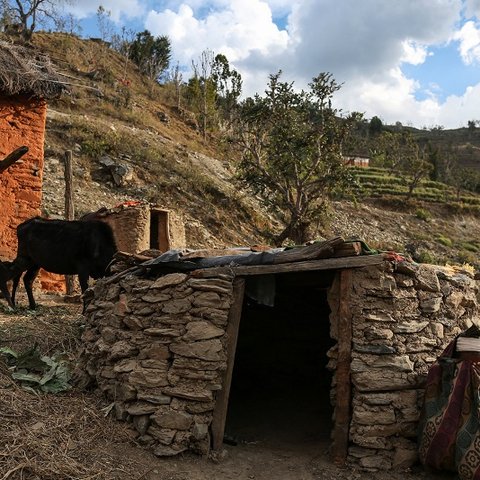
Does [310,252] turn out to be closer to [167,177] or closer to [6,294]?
[6,294]

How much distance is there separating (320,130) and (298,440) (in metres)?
11.8

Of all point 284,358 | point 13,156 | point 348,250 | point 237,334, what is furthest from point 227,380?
point 13,156

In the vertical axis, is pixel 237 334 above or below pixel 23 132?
below

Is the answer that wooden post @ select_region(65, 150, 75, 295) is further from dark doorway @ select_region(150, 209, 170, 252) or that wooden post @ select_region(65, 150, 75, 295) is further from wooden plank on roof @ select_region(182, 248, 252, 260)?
wooden plank on roof @ select_region(182, 248, 252, 260)

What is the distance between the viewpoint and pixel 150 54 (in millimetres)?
43438

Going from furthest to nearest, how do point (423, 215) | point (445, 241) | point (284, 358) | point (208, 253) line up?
point (423, 215) → point (445, 241) → point (284, 358) → point (208, 253)

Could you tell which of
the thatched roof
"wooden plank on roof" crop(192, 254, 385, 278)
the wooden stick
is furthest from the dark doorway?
"wooden plank on roof" crop(192, 254, 385, 278)

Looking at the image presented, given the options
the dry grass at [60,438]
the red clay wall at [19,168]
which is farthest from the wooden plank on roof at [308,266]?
the red clay wall at [19,168]

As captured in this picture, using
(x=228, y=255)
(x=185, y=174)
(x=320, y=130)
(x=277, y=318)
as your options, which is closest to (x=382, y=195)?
(x=185, y=174)

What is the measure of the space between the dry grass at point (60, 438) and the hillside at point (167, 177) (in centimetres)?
887

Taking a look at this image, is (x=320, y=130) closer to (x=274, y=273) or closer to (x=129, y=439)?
(x=274, y=273)

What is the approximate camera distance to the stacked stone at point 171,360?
189 inches

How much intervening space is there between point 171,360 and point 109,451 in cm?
93

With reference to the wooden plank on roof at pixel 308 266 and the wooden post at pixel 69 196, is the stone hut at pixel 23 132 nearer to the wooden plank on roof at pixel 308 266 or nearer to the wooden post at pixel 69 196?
the wooden post at pixel 69 196
